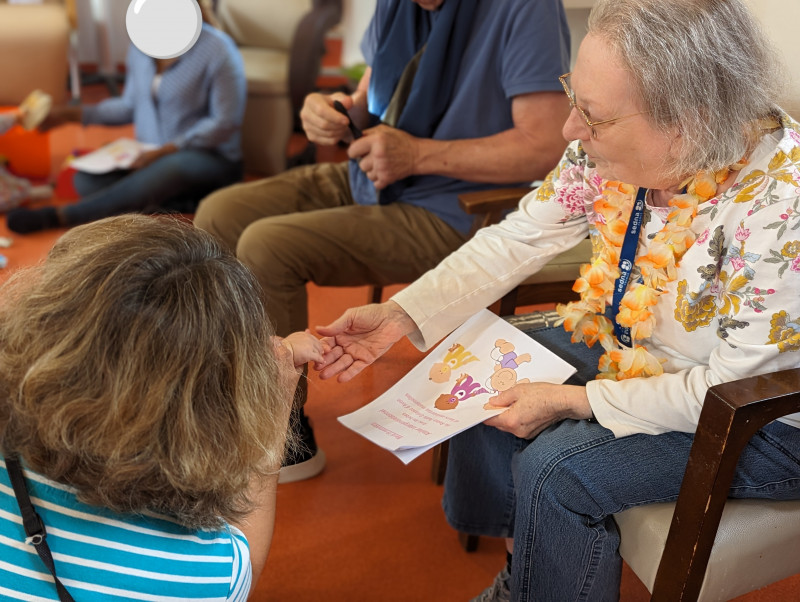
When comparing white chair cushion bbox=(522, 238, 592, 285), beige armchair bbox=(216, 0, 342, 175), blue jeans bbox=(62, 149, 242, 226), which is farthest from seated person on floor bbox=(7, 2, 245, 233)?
white chair cushion bbox=(522, 238, 592, 285)

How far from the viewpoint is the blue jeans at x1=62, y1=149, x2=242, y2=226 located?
350 centimetres

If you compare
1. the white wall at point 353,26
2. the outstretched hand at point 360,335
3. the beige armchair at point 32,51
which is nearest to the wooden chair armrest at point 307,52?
the white wall at point 353,26

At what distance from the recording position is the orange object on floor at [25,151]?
384 cm

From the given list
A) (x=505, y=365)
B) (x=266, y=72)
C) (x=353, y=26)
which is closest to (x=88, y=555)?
(x=505, y=365)

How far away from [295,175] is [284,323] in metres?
0.51

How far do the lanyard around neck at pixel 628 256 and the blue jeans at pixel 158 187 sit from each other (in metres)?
2.43

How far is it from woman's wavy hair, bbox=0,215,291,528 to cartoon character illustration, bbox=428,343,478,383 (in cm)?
68

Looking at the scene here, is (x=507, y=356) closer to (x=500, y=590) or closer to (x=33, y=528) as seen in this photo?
(x=500, y=590)

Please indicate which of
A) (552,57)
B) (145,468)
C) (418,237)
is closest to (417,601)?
(418,237)

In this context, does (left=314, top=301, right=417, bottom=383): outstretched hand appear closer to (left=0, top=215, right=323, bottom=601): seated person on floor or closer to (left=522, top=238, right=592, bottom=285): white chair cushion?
(left=522, top=238, right=592, bottom=285): white chair cushion

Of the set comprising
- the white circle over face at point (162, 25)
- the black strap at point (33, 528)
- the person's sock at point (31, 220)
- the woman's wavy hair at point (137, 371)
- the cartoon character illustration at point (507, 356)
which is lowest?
the person's sock at point (31, 220)

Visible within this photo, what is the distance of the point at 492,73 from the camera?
199 cm

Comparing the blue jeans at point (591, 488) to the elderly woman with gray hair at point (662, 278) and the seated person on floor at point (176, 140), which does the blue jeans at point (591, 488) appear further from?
the seated person on floor at point (176, 140)

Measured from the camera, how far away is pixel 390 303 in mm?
1664
